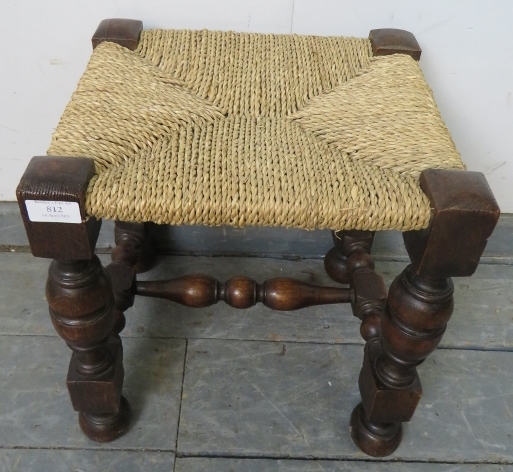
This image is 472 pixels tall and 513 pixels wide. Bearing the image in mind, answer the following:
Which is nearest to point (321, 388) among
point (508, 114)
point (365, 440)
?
point (365, 440)

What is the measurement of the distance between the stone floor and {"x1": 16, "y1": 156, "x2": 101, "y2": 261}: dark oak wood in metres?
0.33

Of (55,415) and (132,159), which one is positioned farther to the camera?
(55,415)

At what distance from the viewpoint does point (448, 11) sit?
30.6 inches

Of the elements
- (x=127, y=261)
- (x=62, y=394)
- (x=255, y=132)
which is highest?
(x=255, y=132)

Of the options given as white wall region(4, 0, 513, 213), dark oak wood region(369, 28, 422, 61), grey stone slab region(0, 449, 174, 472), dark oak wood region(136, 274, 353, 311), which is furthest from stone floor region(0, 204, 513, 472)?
dark oak wood region(369, 28, 422, 61)

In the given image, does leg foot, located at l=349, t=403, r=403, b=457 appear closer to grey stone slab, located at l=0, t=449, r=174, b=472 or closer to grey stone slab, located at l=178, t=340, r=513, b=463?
grey stone slab, located at l=178, t=340, r=513, b=463

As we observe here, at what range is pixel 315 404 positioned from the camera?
78 centimetres

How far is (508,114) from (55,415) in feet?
2.68

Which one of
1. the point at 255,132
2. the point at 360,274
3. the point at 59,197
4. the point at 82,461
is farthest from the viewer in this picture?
the point at 360,274

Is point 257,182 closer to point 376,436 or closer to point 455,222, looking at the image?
point 455,222

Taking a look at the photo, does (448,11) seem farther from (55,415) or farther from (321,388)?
(55,415)

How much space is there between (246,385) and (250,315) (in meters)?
0.14

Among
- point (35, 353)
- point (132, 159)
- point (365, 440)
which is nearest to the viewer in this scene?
point (132, 159)

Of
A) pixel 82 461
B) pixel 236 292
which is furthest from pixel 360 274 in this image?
pixel 82 461
